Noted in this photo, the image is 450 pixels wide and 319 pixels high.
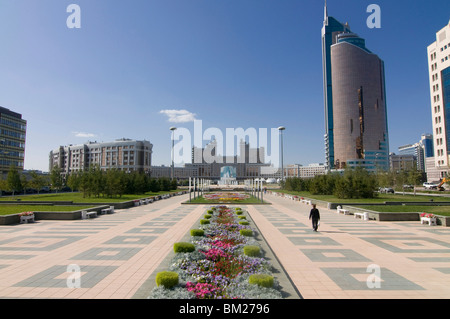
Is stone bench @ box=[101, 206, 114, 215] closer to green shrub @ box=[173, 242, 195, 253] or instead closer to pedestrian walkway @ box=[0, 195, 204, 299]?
pedestrian walkway @ box=[0, 195, 204, 299]

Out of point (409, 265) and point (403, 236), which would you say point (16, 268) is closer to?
point (409, 265)

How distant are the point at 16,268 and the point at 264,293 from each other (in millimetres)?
8126

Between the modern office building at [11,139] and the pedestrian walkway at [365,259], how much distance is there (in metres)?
77.9

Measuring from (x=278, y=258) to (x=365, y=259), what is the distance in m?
3.13

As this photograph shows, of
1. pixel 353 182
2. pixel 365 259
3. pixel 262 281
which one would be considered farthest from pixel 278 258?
pixel 353 182

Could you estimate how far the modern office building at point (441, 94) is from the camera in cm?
6688

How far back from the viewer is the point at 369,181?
104 ft

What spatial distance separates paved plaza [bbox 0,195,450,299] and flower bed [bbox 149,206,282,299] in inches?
38.5

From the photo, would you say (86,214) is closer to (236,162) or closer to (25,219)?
(25,219)

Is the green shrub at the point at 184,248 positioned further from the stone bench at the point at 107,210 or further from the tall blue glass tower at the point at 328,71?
the tall blue glass tower at the point at 328,71

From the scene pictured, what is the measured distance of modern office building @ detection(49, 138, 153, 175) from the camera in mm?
114000

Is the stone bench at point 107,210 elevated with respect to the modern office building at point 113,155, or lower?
lower

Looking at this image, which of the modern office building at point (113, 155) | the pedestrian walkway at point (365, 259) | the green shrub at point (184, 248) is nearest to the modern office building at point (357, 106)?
the modern office building at point (113, 155)

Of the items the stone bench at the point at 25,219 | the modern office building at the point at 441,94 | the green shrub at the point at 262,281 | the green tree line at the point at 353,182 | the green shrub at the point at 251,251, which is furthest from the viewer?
the modern office building at the point at 441,94
